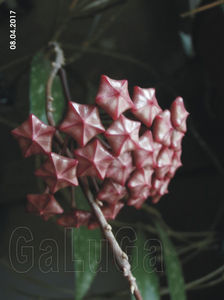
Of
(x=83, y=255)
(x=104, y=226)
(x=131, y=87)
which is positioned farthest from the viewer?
(x=131, y=87)

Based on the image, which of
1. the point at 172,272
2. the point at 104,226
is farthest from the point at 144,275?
the point at 104,226

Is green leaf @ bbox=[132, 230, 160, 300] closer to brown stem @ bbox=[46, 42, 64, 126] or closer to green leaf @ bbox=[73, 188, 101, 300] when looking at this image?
green leaf @ bbox=[73, 188, 101, 300]

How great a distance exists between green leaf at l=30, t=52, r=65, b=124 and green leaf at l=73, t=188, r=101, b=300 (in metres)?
0.11

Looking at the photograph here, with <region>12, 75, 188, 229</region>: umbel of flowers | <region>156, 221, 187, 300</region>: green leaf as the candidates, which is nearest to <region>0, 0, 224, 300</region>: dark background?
<region>156, 221, 187, 300</region>: green leaf

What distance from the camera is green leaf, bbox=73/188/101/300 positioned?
17.4 inches

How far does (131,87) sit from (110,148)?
0.33m

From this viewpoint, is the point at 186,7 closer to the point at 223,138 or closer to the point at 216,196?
the point at 223,138

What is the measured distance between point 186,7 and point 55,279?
559 millimetres

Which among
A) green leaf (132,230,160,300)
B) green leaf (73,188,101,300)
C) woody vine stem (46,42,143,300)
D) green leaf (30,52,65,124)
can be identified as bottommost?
green leaf (132,230,160,300)

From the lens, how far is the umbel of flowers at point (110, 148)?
34cm

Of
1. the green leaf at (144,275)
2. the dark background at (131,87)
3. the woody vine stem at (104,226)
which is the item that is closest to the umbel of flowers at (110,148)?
the woody vine stem at (104,226)

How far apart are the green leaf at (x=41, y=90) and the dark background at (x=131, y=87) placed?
15 centimetres

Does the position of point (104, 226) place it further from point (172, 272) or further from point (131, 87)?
point (131, 87)

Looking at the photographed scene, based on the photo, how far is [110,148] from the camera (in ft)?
1.19
